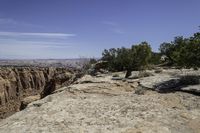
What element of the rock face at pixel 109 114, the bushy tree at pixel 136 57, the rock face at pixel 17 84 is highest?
the bushy tree at pixel 136 57

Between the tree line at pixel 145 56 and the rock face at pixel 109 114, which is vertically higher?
the tree line at pixel 145 56

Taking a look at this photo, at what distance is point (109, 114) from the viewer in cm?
1351

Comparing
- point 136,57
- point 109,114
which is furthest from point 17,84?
point 109,114

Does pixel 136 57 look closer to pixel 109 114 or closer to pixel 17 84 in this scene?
pixel 109 114

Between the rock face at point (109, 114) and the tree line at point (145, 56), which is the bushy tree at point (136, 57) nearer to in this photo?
the tree line at point (145, 56)

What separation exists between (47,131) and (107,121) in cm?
266

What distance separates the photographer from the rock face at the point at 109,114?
38.2 ft

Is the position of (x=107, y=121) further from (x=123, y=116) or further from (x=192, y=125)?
(x=192, y=125)

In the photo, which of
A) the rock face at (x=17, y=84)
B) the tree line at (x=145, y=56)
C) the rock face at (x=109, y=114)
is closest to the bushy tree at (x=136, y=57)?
the tree line at (x=145, y=56)

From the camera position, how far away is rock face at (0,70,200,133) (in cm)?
1165

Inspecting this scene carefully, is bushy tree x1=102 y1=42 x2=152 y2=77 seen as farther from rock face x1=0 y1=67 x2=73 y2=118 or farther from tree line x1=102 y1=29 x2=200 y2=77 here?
rock face x1=0 y1=67 x2=73 y2=118

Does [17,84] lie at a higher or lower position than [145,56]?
lower

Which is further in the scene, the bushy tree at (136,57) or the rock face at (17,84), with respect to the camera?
the rock face at (17,84)

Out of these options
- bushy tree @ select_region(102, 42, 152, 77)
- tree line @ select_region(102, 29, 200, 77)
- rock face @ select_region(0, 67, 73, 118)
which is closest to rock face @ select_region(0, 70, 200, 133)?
tree line @ select_region(102, 29, 200, 77)
